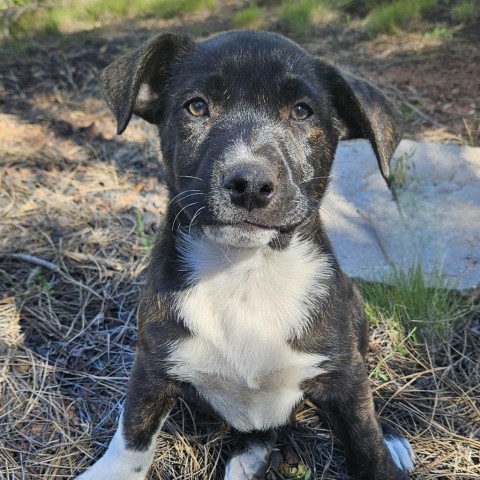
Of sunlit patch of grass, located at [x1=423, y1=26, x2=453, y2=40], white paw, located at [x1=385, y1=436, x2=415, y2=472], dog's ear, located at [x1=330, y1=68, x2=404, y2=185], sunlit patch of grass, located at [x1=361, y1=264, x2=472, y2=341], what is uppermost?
dog's ear, located at [x1=330, y1=68, x2=404, y2=185]

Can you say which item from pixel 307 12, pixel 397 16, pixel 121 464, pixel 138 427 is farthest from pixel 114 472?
pixel 307 12

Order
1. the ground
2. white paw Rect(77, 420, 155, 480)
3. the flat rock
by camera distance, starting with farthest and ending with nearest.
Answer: the flat rock → the ground → white paw Rect(77, 420, 155, 480)

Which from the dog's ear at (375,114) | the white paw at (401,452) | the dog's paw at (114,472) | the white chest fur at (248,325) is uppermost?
the dog's ear at (375,114)

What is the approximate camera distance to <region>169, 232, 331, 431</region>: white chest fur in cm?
253

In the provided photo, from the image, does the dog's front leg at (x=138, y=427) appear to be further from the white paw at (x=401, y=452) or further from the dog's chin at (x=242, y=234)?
the white paw at (x=401, y=452)

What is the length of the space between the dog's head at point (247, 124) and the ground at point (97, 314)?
1105 mm

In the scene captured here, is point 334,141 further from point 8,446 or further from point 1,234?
point 1,234

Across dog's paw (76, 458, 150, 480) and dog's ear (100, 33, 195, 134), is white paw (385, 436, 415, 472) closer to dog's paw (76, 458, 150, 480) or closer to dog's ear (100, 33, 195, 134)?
dog's paw (76, 458, 150, 480)

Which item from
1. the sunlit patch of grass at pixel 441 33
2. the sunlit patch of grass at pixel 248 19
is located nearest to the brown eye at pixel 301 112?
the sunlit patch of grass at pixel 441 33

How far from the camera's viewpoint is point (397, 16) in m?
7.68

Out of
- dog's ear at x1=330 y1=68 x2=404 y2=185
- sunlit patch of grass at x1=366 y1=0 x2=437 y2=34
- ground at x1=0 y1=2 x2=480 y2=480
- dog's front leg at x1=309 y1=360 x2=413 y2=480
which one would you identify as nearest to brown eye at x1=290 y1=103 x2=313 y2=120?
dog's ear at x1=330 y1=68 x2=404 y2=185

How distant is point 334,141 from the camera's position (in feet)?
8.94

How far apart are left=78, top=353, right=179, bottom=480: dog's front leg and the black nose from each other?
0.82 meters

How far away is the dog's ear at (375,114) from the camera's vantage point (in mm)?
2453
